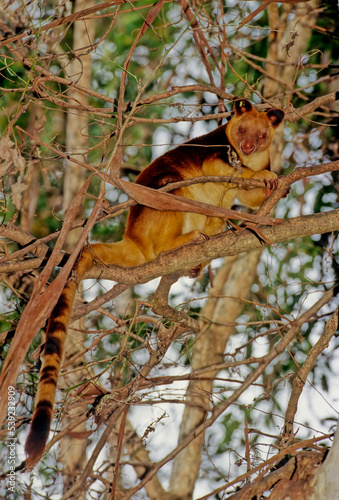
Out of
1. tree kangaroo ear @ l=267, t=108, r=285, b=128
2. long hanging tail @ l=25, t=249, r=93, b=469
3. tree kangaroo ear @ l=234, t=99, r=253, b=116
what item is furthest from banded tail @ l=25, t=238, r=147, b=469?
tree kangaroo ear @ l=267, t=108, r=285, b=128

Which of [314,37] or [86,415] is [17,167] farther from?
[314,37]

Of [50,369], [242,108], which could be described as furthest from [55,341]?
[242,108]

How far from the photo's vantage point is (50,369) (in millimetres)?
2869

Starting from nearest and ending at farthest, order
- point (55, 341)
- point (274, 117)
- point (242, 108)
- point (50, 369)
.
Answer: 1. point (50, 369)
2. point (55, 341)
3. point (242, 108)
4. point (274, 117)

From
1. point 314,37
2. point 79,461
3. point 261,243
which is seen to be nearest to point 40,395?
point 261,243

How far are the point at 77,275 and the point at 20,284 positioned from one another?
5.78ft

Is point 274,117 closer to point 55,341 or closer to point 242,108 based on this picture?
point 242,108

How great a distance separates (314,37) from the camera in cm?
693

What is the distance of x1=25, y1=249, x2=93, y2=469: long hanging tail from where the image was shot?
7.89 ft

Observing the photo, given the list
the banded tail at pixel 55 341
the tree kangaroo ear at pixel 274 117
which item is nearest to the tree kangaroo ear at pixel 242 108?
the tree kangaroo ear at pixel 274 117

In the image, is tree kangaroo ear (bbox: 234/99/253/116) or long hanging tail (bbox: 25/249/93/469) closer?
long hanging tail (bbox: 25/249/93/469)

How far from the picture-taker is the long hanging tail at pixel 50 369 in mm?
2404

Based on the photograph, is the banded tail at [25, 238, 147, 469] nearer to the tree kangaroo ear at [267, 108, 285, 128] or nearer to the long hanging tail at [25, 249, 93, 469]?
the long hanging tail at [25, 249, 93, 469]

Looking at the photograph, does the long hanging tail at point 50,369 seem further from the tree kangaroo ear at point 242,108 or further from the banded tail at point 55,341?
the tree kangaroo ear at point 242,108
